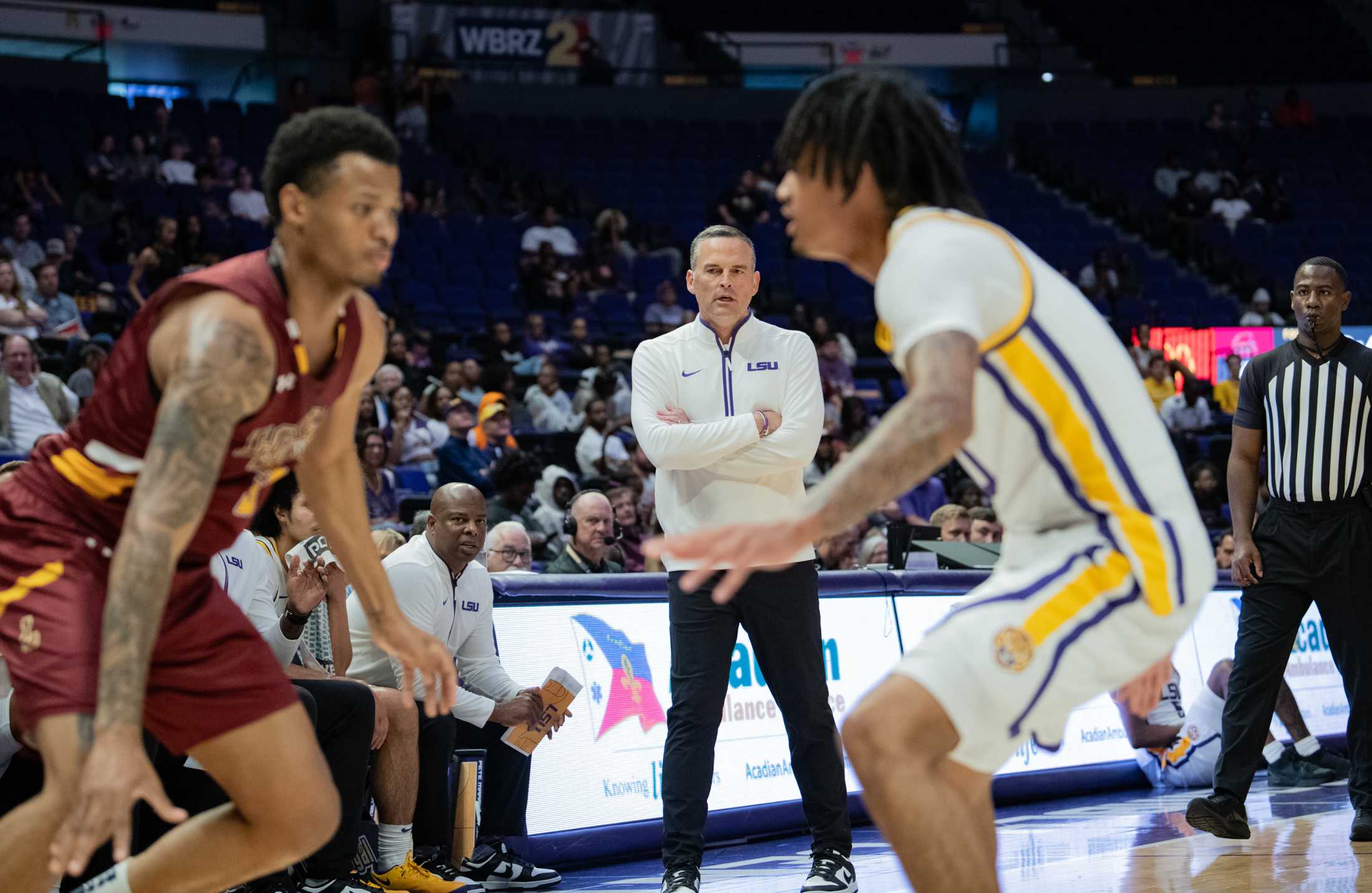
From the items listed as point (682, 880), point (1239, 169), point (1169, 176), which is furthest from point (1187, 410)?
point (682, 880)

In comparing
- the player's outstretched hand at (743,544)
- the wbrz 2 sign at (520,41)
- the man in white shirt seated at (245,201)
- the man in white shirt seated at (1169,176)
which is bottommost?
the player's outstretched hand at (743,544)

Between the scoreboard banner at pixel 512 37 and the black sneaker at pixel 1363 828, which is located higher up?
the scoreboard banner at pixel 512 37

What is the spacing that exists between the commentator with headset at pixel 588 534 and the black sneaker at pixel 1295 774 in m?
3.83

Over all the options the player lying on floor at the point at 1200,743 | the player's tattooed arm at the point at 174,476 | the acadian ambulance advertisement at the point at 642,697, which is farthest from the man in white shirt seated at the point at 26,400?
the player's tattooed arm at the point at 174,476

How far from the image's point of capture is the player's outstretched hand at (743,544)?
241 centimetres

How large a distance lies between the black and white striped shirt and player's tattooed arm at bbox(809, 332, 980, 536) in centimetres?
428

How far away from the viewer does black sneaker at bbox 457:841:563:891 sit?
18.3 ft

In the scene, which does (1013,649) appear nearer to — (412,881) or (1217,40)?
(412,881)

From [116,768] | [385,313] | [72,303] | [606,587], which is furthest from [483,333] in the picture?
[116,768]

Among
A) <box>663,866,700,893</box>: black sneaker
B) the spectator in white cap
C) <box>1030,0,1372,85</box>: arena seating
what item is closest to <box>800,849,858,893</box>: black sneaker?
<box>663,866,700,893</box>: black sneaker

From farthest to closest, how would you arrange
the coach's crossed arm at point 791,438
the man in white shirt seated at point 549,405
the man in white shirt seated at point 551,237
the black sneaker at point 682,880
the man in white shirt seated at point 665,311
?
the man in white shirt seated at point 551,237, the man in white shirt seated at point 665,311, the man in white shirt seated at point 549,405, the coach's crossed arm at point 791,438, the black sneaker at point 682,880

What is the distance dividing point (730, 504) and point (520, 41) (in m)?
19.3

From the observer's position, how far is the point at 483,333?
1503 centimetres

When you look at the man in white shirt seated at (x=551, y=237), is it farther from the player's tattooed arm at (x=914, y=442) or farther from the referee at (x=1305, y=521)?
the player's tattooed arm at (x=914, y=442)
